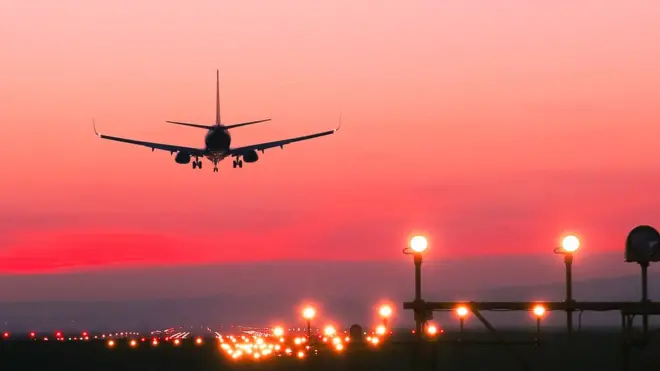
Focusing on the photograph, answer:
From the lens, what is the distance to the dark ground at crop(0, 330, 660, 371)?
8856 cm

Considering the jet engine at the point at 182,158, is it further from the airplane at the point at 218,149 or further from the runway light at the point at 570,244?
the runway light at the point at 570,244

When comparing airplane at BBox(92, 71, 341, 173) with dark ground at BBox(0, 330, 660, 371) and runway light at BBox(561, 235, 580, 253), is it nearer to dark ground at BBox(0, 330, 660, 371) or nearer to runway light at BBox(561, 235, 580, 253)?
dark ground at BBox(0, 330, 660, 371)

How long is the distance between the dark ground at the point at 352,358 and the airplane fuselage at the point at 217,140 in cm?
2229

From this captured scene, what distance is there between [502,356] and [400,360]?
36.9 ft

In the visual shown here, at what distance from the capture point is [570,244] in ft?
161

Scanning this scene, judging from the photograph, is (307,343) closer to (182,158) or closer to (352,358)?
(352,358)

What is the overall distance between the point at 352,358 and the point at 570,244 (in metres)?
49.7

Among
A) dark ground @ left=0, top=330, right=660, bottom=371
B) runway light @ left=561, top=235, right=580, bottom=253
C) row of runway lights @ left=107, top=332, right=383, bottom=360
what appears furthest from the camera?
row of runway lights @ left=107, top=332, right=383, bottom=360

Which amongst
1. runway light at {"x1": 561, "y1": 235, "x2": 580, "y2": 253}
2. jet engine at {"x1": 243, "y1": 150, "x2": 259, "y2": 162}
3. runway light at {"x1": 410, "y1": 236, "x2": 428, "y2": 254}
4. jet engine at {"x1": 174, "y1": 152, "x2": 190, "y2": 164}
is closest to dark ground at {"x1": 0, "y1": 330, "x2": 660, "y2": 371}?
runway light at {"x1": 561, "y1": 235, "x2": 580, "y2": 253}

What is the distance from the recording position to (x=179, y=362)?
112250 millimetres

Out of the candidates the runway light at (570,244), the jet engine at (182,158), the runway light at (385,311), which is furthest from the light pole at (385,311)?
the jet engine at (182,158)

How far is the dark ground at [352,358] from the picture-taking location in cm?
8856

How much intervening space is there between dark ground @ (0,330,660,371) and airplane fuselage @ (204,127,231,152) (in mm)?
22287

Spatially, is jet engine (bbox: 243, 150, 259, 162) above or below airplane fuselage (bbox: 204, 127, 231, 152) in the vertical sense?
below
